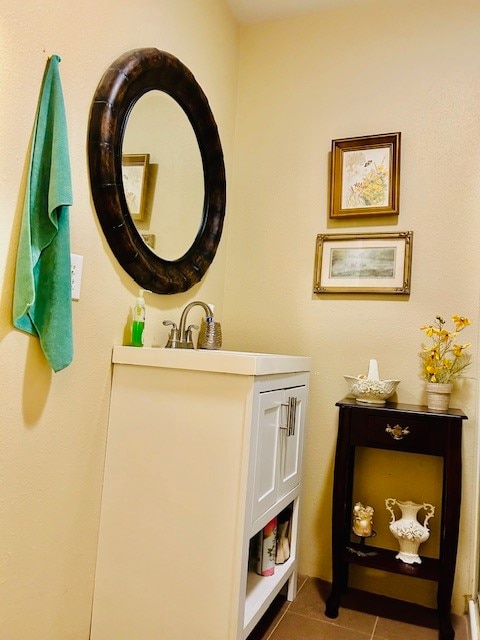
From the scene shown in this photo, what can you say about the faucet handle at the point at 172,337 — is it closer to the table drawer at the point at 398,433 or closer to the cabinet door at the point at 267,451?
the cabinet door at the point at 267,451

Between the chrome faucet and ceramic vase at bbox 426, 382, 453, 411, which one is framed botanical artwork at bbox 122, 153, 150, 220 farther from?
ceramic vase at bbox 426, 382, 453, 411

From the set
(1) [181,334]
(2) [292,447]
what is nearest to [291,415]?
(2) [292,447]

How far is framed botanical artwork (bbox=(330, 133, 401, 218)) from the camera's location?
2.07m

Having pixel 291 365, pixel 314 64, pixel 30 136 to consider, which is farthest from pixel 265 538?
pixel 314 64

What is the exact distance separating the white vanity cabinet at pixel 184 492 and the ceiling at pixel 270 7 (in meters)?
1.84

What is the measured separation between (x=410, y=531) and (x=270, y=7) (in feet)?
8.21

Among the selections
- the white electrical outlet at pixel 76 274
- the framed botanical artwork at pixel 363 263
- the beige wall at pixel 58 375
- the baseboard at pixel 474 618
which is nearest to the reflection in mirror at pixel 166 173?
the beige wall at pixel 58 375

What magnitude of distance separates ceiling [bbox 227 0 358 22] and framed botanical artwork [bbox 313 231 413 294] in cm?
116

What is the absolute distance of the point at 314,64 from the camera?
7.57 ft

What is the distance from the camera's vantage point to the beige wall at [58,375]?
1.16m

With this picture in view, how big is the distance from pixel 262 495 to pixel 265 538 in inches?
13.7

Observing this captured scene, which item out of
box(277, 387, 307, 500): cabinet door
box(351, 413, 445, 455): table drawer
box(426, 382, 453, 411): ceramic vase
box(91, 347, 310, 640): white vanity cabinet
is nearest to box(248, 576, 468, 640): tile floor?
box(91, 347, 310, 640): white vanity cabinet

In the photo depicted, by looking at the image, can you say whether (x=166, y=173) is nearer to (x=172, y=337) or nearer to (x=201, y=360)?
(x=172, y=337)

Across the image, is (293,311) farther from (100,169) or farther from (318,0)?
(318,0)
